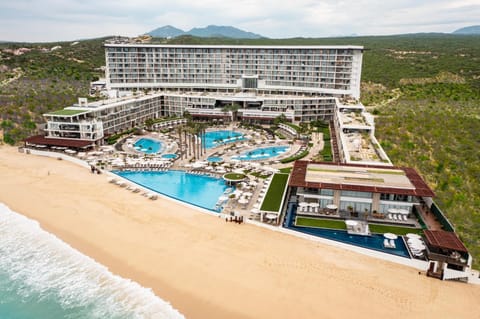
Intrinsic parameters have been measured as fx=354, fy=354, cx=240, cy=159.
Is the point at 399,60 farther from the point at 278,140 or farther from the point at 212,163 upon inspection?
the point at 212,163

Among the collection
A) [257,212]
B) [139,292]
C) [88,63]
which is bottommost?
[139,292]

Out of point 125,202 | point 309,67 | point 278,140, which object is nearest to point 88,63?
point 309,67

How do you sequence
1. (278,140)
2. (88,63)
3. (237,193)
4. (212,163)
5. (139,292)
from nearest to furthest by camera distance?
1. (139,292)
2. (237,193)
3. (212,163)
4. (278,140)
5. (88,63)

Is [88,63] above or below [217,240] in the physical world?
above

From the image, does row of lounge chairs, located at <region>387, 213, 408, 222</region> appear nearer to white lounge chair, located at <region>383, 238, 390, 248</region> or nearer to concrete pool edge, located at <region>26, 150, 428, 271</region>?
white lounge chair, located at <region>383, 238, 390, 248</region>

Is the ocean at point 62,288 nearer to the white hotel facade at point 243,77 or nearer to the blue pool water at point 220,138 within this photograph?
the blue pool water at point 220,138

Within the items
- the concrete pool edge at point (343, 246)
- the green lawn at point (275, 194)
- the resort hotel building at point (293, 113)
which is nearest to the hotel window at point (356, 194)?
the resort hotel building at point (293, 113)

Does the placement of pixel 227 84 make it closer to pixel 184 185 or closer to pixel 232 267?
pixel 184 185
